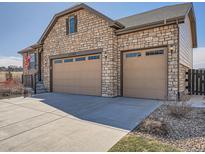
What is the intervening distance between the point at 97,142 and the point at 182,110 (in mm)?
3468

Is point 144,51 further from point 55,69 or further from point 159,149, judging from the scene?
point 55,69

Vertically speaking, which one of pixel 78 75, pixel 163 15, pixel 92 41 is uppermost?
pixel 163 15

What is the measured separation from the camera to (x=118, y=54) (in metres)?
9.27

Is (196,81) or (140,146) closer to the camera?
(140,146)

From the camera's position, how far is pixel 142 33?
834 centimetres

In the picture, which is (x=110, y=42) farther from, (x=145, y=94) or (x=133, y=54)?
(x=145, y=94)

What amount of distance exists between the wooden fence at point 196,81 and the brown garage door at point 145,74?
3.30 meters

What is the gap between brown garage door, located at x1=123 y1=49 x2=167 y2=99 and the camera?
25.7 feet

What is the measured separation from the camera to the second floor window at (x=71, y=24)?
433 inches

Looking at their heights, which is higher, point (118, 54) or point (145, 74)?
point (118, 54)

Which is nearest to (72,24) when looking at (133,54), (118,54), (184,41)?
(118,54)

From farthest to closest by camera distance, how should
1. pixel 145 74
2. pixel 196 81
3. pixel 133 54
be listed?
pixel 196 81 → pixel 133 54 → pixel 145 74

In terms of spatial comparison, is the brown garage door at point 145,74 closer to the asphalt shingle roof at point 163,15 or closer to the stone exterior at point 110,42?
the stone exterior at point 110,42

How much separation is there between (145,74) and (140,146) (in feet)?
19.6
